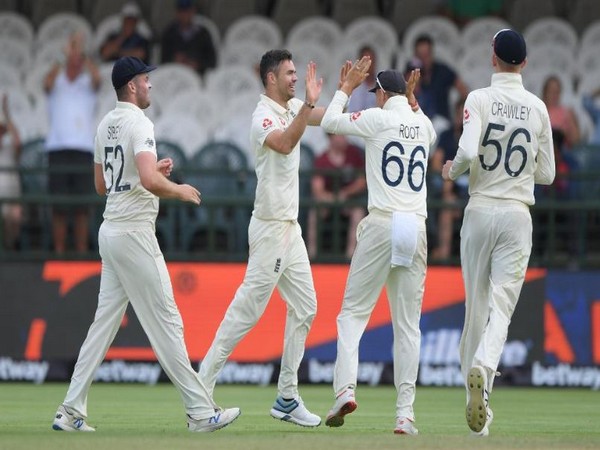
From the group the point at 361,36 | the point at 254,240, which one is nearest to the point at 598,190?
the point at 361,36

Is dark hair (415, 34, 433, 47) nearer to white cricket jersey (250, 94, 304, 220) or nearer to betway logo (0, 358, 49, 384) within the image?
betway logo (0, 358, 49, 384)

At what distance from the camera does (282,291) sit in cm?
1051

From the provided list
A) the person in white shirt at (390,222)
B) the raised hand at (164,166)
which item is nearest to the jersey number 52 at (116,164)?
the raised hand at (164,166)

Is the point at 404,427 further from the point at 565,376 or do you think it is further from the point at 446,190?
the point at 446,190

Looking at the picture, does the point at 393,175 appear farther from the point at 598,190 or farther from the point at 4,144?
the point at 4,144

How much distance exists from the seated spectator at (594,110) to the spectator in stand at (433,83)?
1589mm

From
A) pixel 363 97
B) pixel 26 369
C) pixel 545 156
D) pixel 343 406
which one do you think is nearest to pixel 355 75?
pixel 545 156

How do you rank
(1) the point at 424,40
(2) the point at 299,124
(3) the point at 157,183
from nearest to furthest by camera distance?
(3) the point at 157,183
(2) the point at 299,124
(1) the point at 424,40

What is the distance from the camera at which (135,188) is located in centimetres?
941

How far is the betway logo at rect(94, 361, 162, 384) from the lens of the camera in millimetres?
15641

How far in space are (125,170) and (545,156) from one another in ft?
9.29

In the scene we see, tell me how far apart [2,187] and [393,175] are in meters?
7.94

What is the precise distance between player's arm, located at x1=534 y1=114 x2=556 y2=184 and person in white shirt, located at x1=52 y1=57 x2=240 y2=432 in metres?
2.52

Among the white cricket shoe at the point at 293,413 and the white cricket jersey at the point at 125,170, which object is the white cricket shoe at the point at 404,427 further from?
the white cricket jersey at the point at 125,170
